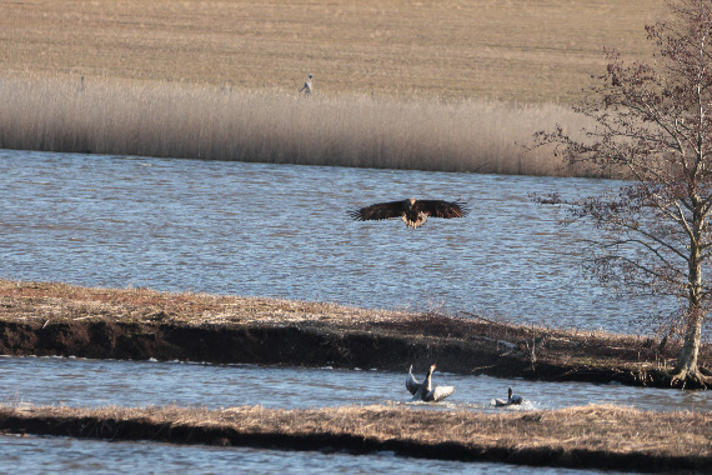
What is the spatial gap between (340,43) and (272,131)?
2765cm

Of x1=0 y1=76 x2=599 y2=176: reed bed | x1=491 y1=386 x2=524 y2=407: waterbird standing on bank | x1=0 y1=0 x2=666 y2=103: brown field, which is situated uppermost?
x1=0 y1=0 x2=666 y2=103: brown field

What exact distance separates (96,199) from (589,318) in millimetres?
13032

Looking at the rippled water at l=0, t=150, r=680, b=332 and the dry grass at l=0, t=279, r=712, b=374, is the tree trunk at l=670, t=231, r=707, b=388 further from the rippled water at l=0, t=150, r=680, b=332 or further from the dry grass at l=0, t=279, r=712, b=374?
the rippled water at l=0, t=150, r=680, b=332

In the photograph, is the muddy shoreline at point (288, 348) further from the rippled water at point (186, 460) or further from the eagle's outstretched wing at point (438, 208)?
the rippled water at point (186, 460)

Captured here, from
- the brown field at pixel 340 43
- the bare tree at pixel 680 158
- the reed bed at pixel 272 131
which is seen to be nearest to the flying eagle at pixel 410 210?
the bare tree at pixel 680 158

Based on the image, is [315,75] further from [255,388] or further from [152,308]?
[255,388]

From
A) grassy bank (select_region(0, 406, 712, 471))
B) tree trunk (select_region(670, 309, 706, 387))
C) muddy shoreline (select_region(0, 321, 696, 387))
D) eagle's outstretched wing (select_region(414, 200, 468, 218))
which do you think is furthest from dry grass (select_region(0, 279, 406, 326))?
tree trunk (select_region(670, 309, 706, 387))

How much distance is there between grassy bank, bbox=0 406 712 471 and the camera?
27.3ft

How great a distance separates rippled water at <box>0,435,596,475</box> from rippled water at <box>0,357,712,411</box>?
944 millimetres

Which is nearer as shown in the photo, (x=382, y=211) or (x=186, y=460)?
(x=186, y=460)

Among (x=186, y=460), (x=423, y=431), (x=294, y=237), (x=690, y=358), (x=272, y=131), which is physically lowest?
(x=186, y=460)

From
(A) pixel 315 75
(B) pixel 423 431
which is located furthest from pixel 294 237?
(A) pixel 315 75

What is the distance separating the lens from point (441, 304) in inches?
567

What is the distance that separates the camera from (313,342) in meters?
11.5
